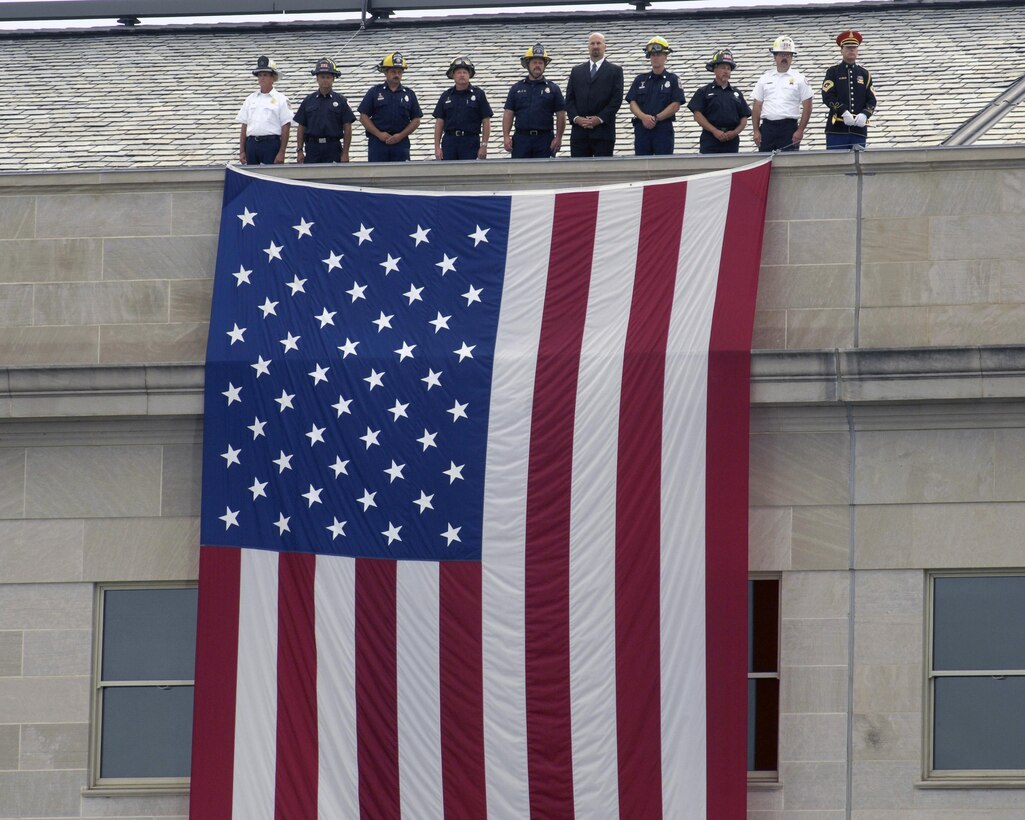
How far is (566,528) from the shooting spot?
20203mm

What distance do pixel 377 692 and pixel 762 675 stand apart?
3.69m

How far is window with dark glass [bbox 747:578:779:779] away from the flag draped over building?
2.04 feet

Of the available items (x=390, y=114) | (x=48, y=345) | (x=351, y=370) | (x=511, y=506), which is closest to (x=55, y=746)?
(x=48, y=345)

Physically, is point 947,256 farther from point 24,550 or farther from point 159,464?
point 24,550

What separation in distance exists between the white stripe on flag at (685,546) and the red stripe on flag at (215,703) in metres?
4.15

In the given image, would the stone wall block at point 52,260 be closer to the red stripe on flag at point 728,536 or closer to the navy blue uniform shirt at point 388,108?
the navy blue uniform shirt at point 388,108

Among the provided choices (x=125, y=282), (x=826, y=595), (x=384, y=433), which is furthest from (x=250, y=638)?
(x=826, y=595)

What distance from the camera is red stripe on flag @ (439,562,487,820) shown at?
2005 cm

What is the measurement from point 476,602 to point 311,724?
1.97m

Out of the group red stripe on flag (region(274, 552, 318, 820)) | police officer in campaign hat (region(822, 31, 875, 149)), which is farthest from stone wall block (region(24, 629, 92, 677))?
police officer in campaign hat (region(822, 31, 875, 149))

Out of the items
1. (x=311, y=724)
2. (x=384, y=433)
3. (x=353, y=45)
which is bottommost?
(x=311, y=724)

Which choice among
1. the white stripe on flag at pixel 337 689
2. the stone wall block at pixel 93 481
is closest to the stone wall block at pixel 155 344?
the stone wall block at pixel 93 481

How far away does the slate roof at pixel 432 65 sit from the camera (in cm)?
2550

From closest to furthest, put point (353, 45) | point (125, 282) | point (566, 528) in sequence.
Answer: point (566, 528) → point (125, 282) → point (353, 45)
